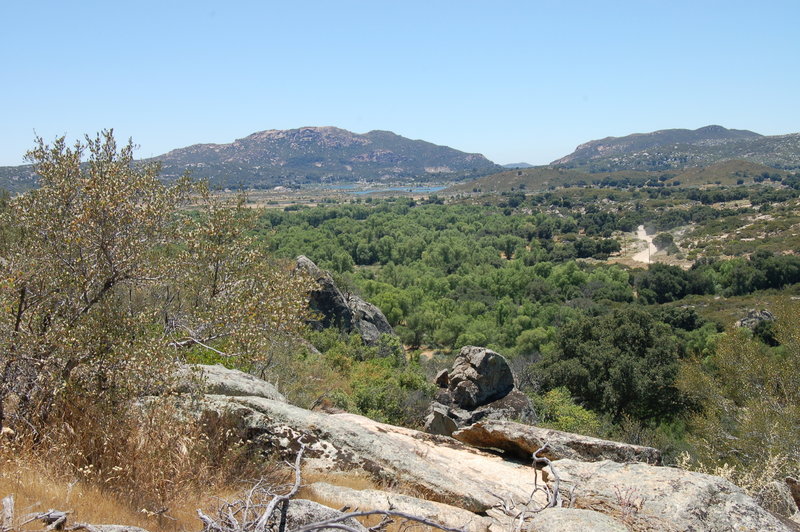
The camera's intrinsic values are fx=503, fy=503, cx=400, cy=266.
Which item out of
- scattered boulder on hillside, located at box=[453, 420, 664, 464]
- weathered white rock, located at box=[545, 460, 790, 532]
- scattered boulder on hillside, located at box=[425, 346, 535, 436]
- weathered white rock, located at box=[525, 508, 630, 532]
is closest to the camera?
weathered white rock, located at box=[525, 508, 630, 532]

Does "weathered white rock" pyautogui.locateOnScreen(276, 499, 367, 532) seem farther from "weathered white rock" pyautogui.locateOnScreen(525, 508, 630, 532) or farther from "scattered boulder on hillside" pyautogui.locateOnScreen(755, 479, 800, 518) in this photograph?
"scattered boulder on hillside" pyautogui.locateOnScreen(755, 479, 800, 518)

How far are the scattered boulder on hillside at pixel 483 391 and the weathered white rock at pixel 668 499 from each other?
13815mm

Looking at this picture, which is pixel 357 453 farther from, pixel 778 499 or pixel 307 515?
pixel 778 499

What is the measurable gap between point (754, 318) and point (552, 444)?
145ft

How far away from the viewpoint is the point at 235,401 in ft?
30.9

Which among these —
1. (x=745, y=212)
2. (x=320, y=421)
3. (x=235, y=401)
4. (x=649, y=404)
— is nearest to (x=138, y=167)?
(x=235, y=401)

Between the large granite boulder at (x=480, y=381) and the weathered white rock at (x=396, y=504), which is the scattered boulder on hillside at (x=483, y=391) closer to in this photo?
the large granite boulder at (x=480, y=381)

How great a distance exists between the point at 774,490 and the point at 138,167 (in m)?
15.0

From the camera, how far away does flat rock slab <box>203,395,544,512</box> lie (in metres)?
9.05

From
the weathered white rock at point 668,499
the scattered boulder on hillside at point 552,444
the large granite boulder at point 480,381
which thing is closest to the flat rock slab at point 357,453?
the scattered boulder on hillside at point 552,444

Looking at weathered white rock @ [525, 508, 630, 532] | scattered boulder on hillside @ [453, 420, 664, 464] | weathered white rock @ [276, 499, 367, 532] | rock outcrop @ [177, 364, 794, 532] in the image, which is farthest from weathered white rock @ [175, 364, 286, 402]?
weathered white rock @ [525, 508, 630, 532]

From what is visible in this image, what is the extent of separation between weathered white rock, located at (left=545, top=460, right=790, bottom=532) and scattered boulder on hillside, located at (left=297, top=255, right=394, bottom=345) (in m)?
25.0

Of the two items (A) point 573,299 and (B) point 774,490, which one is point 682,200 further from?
(B) point 774,490

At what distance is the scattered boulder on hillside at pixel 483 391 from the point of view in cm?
2267
